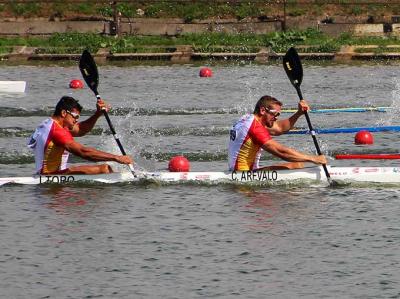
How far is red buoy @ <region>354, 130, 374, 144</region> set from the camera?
81.7ft

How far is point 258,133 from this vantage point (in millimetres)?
19078

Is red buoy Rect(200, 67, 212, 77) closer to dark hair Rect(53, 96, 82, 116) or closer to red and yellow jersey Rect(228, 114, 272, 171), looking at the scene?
red and yellow jersey Rect(228, 114, 272, 171)

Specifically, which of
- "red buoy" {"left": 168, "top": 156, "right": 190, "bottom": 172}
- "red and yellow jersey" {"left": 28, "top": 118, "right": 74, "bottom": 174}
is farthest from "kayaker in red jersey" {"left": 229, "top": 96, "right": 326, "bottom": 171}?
"red and yellow jersey" {"left": 28, "top": 118, "right": 74, "bottom": 174}

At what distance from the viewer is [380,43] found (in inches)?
1716

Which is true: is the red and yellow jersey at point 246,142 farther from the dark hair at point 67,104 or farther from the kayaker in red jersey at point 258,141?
the dark hair at point 67,104

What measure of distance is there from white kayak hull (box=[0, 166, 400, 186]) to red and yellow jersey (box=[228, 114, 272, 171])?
143mm

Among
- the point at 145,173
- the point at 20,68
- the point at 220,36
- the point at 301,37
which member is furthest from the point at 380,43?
the point at 145,173

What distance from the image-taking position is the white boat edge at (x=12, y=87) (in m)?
33.6

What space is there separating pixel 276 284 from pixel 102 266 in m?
2.16

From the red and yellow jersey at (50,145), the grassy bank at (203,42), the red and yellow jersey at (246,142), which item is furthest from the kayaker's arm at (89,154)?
the grassy bank at (203,42)

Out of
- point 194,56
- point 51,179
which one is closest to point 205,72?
point 194,56

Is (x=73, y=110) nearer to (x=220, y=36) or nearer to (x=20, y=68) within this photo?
(x=20, y=68)

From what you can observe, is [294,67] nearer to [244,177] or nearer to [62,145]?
[244,177]

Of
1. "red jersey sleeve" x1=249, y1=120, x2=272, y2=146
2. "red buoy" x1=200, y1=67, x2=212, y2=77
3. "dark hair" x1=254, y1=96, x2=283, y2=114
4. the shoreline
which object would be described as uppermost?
the shoreline
